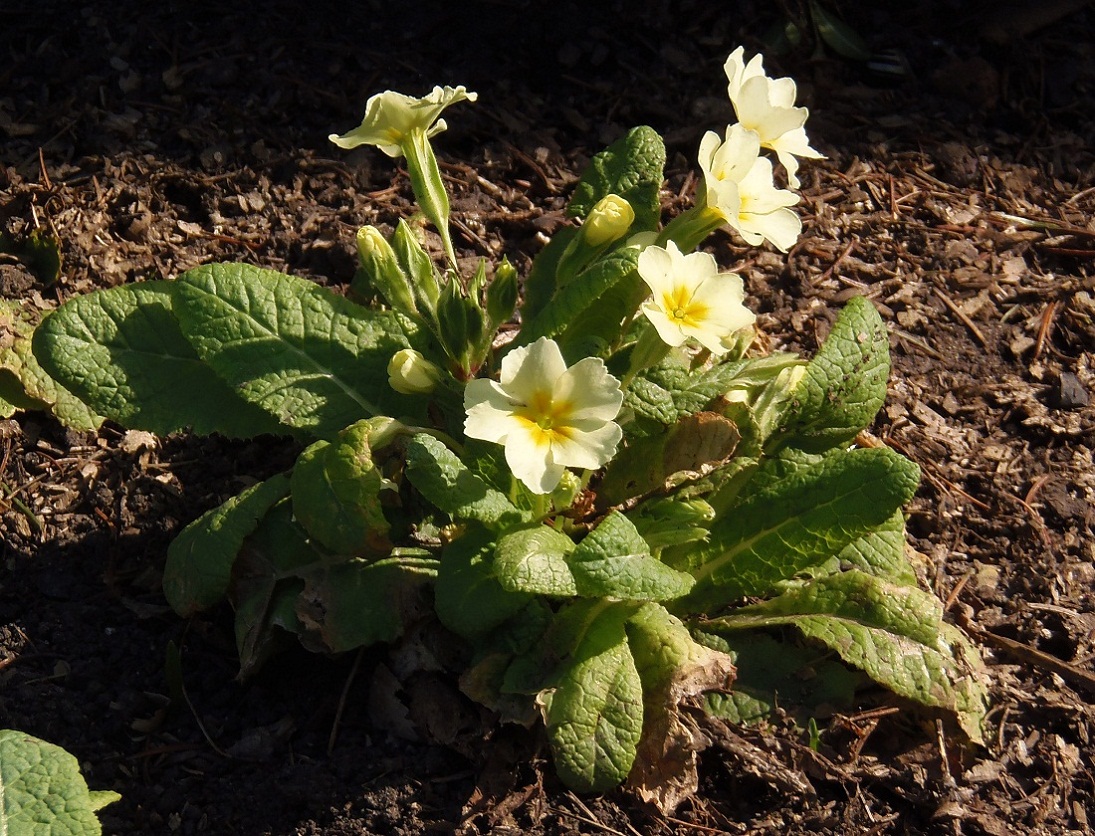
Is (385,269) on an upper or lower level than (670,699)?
upper

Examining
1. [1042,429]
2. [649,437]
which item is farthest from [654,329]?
[1042,429]

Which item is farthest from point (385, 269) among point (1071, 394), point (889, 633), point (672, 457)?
point (1071, 394)

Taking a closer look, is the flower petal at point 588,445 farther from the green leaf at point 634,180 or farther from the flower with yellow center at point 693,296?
the green leaf at point 634,180

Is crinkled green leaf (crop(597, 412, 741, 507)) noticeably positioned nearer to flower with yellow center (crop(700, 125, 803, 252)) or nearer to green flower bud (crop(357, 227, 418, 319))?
flower with yellow center (crop(700, 125, 803, 252))

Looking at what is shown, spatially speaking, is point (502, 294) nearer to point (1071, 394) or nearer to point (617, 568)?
point (617, 568)

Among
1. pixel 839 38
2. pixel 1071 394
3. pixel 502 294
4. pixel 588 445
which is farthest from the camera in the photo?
pixel 839 38

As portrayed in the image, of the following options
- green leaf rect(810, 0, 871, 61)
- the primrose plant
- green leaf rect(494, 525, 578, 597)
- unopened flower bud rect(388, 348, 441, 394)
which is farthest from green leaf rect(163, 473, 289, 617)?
green leaf rect(810, 0, 871, 61)

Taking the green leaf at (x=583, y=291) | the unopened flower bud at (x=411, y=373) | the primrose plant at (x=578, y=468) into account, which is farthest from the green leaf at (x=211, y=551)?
the green leaf at (x=583, y=291)
